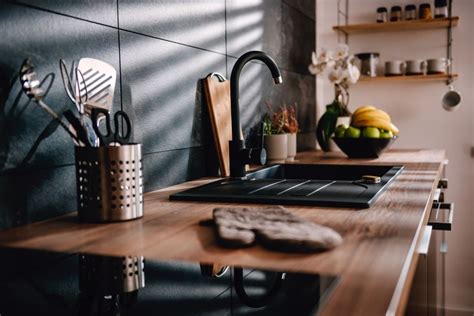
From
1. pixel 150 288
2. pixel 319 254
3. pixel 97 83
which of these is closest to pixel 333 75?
pixel 97 83

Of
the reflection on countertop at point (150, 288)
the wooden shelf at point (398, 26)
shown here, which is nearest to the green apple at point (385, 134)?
the wooden shelf at point (398, 26)

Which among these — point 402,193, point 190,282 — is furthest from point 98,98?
point 402,193

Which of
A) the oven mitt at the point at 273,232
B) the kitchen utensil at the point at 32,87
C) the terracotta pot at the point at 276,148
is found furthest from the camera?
the terracotta pot at the point at 276,148

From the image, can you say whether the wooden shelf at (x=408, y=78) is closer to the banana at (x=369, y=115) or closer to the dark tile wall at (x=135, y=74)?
the banana at (x=369, y=115)

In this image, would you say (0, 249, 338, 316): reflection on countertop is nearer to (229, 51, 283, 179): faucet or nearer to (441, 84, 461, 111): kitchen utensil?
(229, 51, 283, 179): faucet

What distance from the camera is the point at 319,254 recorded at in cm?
74

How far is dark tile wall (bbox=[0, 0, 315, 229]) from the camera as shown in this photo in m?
0.93

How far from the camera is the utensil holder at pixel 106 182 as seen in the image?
3.06ft

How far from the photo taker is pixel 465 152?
119 inches

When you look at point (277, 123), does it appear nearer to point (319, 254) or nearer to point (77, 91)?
point (77, 91)

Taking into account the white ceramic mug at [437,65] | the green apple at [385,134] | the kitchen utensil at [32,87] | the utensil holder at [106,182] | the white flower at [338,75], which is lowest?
the utensil holder at [106,182]

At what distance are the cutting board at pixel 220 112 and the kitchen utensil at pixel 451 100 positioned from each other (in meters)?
1.73

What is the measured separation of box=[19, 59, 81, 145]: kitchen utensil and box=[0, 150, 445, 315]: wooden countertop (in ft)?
0.66

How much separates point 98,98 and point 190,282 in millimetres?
558
